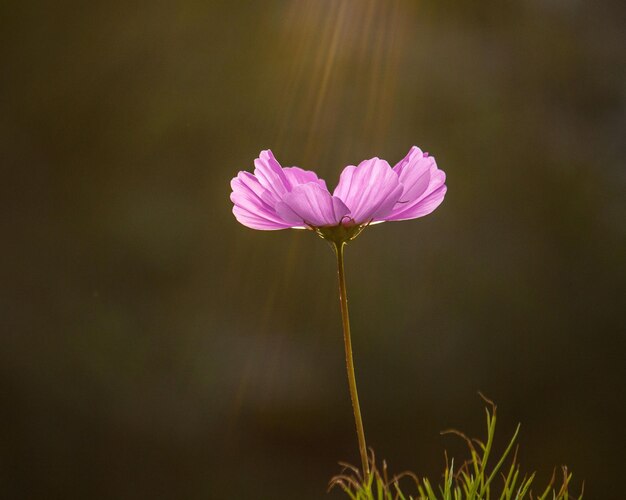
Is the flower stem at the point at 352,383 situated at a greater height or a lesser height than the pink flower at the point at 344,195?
lesser

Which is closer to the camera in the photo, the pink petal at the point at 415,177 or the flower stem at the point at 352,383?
the flower stem at the point at 352,383

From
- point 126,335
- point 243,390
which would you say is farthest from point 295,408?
point 126,335

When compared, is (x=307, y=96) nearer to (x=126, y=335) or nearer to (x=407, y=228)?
(x=407, y=228)

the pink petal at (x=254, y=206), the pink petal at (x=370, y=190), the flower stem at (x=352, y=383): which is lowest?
the flower stem at (x=352, y=383)

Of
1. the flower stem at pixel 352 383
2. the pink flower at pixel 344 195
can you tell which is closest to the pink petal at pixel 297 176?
the pink flower at pixel 344 195

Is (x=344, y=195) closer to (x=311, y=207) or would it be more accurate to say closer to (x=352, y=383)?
(x=311, y=207)

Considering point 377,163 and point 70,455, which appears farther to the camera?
point 70,455

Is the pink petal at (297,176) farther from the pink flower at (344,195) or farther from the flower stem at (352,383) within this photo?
the flower stem at (352,383)

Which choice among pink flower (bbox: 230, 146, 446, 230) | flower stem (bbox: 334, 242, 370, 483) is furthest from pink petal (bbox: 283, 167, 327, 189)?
flower stem (bbox: 334, 242, 370, 483)
